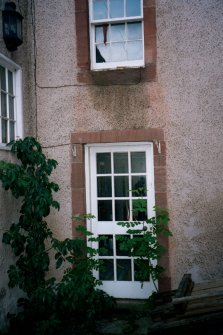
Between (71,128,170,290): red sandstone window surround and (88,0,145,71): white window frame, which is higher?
(88,0,145,71): white window frame

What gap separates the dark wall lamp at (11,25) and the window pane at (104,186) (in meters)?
2.45

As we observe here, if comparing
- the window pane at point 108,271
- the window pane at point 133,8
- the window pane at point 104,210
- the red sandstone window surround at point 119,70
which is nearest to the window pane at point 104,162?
the window pane at point 104,210

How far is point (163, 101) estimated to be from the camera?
5289mm

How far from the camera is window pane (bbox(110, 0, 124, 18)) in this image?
5496mm

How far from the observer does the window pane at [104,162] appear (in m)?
5.66

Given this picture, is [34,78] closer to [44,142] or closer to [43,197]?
[44,142]

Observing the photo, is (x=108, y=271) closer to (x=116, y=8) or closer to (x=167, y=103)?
(x=167, y=103)

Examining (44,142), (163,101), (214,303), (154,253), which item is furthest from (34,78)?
(214,303)

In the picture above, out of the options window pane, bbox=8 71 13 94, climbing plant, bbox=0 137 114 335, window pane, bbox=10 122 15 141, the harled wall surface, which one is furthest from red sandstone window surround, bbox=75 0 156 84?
climbing plant, bbox=0 137 114 335

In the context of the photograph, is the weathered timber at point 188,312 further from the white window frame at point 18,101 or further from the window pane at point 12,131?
the white window frame at point 18,101

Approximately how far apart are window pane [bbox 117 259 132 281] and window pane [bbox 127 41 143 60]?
10.8ft

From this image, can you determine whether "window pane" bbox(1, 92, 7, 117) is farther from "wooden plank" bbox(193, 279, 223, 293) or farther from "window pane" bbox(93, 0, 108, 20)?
"wooden plank" bbox(193, 279, 223, 293)

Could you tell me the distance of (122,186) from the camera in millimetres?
5633

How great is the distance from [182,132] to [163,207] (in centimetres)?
A: 118
